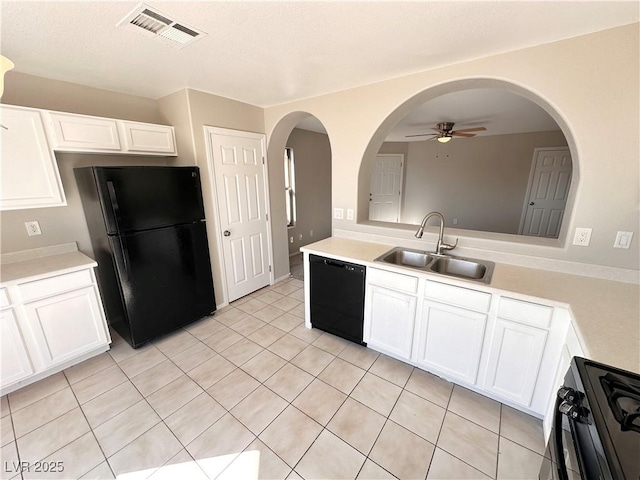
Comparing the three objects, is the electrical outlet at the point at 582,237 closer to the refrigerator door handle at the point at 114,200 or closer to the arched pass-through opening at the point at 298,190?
the arched pass-through opening at the point at 298,190

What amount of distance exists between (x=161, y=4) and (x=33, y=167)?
1.59m

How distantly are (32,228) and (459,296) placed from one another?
11.1 feet

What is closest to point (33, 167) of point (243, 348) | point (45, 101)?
point (45, 101)

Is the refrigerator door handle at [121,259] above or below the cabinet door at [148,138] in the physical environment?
below

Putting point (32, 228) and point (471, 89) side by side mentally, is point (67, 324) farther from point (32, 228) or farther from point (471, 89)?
point (471, 89)

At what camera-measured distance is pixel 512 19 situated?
4.55ft

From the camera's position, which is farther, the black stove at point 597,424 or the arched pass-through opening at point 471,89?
the arched pass-through opening at point 471,89

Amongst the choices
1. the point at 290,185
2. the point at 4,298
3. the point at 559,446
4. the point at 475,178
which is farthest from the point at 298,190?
the point at 559,446

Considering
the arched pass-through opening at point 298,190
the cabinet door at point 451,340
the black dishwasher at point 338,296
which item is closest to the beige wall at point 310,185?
the arched pass-through opening at point 298,190

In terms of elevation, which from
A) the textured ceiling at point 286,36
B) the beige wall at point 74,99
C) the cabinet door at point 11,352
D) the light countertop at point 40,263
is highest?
the textured ceiling at point 286,36

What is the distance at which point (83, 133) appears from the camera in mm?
2082

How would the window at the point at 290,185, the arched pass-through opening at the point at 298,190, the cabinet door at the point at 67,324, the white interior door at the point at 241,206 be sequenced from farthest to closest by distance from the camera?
1. the window at the point at 290,185
2. the arched pass-through opening at the point at 298,190
3. the white interior door at the point at 241,206
4. the cabinet door at the point at 67,324

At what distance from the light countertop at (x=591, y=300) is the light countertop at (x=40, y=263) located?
7.03ft

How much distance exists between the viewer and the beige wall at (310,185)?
187 inches
